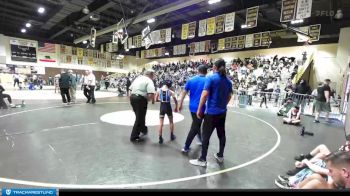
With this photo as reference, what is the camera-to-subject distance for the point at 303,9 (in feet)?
27.5

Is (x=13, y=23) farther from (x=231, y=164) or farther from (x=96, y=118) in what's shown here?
(x=231, y=164)

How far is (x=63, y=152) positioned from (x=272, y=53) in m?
20.4

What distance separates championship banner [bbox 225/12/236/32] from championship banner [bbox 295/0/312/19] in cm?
318

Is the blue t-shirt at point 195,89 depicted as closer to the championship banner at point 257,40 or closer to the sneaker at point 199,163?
the sneaker at point 199,163

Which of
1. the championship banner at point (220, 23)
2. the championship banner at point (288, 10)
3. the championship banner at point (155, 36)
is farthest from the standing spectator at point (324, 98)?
the championship banner at point (155, 36)

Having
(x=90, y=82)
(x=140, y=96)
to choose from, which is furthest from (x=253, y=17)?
(x=90, y=82)

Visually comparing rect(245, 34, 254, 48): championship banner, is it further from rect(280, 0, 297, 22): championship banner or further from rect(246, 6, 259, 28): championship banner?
rect(280, 0, 297, 22): championship banner

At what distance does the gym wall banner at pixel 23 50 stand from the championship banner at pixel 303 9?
2684 centimetres

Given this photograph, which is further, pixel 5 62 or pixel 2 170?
pixel 5 62

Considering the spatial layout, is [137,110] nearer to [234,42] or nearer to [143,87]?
[143,87]

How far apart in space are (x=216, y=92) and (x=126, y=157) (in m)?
1.94

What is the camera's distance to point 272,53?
2020cm

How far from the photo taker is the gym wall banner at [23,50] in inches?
926

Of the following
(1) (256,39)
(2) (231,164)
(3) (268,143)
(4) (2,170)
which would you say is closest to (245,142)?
(3) (268,143)
